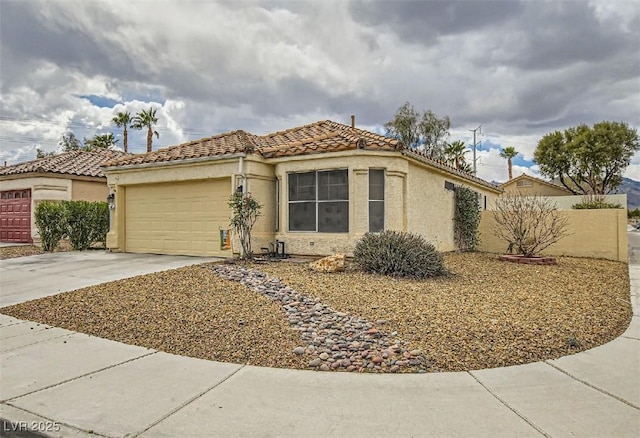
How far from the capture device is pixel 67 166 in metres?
20.4

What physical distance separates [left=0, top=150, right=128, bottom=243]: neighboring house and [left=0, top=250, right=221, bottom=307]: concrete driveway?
6.47 m

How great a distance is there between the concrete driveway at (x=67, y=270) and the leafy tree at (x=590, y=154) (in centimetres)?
4117

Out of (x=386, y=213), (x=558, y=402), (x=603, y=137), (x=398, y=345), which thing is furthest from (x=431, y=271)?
(x=603, y=137)

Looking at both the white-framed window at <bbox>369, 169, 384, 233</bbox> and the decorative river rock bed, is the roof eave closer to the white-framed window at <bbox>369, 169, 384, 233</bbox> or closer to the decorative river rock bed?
the white-framed window at <bbox>369, 169, 384, 233</bbox>

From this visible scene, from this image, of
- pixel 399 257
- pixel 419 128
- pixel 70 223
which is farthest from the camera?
pixel 419 128

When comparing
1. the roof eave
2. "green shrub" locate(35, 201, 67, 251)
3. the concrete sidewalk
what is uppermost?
the roof eave

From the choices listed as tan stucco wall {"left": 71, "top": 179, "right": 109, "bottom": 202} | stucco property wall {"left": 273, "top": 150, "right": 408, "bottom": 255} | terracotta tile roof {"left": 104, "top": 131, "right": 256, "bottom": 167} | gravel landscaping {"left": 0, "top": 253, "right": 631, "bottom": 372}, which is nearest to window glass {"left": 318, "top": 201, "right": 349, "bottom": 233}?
stucco property wall {"left": 273, "top": 150, "right": 408, "bottom": 255}

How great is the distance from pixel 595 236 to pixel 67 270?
1700 cm

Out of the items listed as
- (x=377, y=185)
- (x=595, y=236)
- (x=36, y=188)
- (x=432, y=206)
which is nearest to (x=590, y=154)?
(x=595, y=236)

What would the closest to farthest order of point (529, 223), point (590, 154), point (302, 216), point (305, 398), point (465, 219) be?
1. point (305, 398)
2. point (302, 216)
3. point (529, 223)
4. point (465, 219)
5. point (590, 154)

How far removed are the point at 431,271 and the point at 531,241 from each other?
630 cm

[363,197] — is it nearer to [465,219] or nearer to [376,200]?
[376,200]

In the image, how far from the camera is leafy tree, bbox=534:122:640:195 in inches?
1576

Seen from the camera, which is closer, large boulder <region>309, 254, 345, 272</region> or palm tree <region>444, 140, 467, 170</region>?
large boulder <region>309, 254, 345, 272</region>
